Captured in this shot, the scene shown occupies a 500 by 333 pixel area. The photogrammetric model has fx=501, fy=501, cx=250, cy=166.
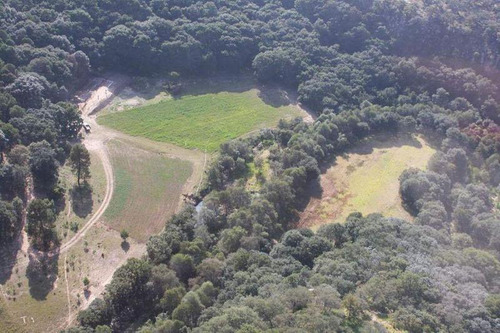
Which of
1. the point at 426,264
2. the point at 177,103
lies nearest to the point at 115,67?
the point at 177,103

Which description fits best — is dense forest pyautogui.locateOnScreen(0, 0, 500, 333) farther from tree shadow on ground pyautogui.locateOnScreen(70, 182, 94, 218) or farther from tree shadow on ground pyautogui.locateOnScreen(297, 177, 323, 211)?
tree shadow on ground pyautogui.locateOnScreen(70, 182, 94, 218)

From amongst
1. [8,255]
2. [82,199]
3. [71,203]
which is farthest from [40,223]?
[82,199]

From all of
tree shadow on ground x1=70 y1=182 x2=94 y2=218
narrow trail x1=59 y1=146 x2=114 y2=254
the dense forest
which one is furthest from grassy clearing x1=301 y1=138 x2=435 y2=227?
tree shadow on ground x1=70 y1=182 x2=94 y2=218

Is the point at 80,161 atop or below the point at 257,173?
atop

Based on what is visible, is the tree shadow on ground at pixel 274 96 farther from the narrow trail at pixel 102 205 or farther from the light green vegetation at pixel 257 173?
the narrow trail at pixel 102 205

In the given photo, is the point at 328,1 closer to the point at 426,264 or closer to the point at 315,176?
the point at 315,176

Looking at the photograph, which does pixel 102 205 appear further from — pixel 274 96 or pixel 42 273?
pixel 274 96
